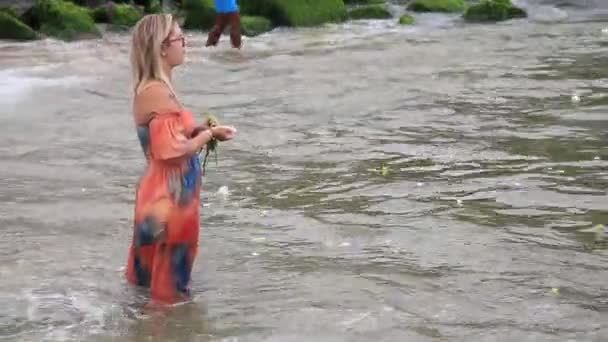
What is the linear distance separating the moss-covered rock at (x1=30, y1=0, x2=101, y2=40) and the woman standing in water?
1309 cm

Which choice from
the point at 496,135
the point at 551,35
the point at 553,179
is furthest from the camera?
the point at 551,35

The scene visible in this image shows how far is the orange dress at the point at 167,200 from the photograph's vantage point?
17.3ft

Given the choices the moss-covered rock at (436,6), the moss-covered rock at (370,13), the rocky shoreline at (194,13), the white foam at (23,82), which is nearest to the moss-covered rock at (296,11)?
the rocky shoreline at (194,13)

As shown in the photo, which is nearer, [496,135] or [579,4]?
[496,135]

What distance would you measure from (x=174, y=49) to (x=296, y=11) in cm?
1501

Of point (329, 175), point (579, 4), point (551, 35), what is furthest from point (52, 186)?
point (579, 4)

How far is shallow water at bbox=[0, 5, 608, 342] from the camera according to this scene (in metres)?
5.50

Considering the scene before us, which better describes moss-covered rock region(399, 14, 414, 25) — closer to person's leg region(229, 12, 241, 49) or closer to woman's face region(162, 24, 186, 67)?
person's leg region(229, 12, 241, 49)

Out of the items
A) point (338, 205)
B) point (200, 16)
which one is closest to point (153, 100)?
point (338, 205)

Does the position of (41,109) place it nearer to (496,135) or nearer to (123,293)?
(496,135)

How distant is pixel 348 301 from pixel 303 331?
46 cm

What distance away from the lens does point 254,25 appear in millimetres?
19188

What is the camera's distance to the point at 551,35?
17.3 metres

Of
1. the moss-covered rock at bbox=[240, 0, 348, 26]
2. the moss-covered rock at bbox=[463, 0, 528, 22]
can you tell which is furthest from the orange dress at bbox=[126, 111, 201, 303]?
the moss-covered rock at bbox=[463, 0, 528, 22]
